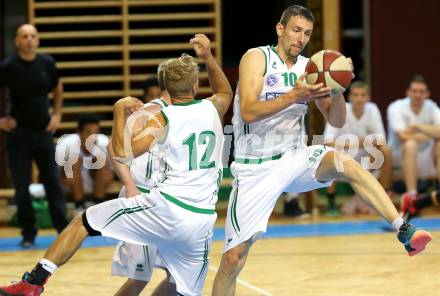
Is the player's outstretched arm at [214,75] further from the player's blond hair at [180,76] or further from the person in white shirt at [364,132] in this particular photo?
the person in white shirt at [364,132]

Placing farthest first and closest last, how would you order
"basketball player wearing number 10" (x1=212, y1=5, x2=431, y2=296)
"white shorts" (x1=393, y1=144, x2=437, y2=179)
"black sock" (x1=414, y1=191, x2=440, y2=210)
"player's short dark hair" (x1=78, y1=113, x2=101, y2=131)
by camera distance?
"white shorts" (x1=393, y1=144, x2=437, y2=179) < "player's short dark hair" (x1=78, y1=113, x2=101, y2=131) < "black sock" (x1=414, y1=191, x2=440, y2=210) < "basketball player wearing number 10" (x1=212, y1=5, x2=431, y2=296)

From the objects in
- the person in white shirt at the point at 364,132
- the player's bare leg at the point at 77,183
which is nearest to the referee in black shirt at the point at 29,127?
the player's bare leg at the point at 77,183

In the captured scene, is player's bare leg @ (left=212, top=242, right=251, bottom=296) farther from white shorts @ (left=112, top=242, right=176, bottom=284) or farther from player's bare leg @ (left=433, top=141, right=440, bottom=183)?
player's bare leg @ (left=433, top=141, right=440, bottom=183)

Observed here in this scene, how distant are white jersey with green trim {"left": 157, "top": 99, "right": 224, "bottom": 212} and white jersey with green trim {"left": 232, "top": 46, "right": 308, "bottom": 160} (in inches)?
28.1

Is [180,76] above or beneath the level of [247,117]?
above

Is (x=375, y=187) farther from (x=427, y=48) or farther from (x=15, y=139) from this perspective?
(x=427, y=48)

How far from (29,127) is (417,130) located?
13.1ft

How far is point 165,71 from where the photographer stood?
552 centimetres

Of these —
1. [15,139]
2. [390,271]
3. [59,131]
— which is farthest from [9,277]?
[59,131]

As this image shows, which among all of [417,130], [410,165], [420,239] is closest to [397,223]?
[420,239]

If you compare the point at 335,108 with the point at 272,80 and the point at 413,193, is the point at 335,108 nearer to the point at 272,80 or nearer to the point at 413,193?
the point at 272,80

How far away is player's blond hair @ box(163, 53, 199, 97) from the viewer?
18.0 ft

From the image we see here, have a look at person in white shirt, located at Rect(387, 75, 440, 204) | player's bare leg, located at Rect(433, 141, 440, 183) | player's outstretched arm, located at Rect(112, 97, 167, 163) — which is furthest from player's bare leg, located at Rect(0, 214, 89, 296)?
player's bare leg, located at Rect(433, 141, 440, 183)

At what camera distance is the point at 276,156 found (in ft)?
20.4
